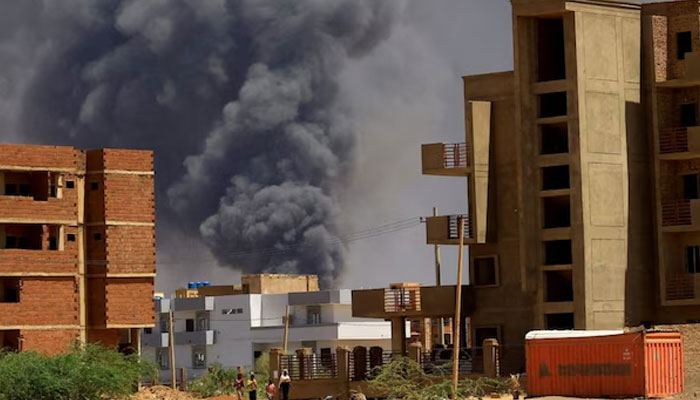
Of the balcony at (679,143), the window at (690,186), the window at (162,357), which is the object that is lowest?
the window at (162,357)

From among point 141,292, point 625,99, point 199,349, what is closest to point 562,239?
point 625,99

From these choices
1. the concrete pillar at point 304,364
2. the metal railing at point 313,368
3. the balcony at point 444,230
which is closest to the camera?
the metal railing at point 313,368

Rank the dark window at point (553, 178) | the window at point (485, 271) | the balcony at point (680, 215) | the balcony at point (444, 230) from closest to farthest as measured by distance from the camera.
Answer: the balcony at point (680, 215)
the dark window at point (553, 178)
the window at point (485, 271)
the balcony at point (444, 230)

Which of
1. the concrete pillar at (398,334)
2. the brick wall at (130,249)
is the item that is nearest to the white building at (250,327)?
the brick wall at (130,249)

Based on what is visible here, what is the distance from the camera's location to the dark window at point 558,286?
83750 mm

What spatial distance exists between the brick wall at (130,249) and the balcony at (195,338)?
58557 millimetres

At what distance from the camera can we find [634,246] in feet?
274

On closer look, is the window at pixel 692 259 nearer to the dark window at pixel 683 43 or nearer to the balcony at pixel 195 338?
the dark window at pixel 683 43

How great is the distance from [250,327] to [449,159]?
65400 millimetres

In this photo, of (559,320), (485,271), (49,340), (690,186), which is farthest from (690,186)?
(49,340)

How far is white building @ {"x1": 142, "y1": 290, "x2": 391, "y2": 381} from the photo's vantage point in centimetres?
14488

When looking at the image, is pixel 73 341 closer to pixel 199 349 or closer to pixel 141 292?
pixel 141 292

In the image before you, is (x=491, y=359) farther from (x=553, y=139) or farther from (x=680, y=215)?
(x=553, y=139)

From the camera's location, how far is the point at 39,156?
90250 mm
